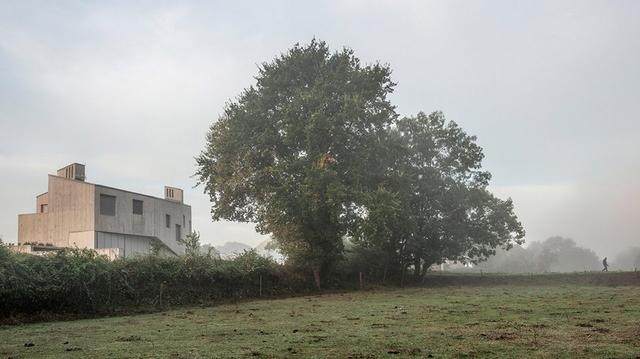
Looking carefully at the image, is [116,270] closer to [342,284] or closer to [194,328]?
[194,328]

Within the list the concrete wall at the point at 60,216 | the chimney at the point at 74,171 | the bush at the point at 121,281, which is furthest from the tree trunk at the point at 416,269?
the chimney at the point at 74,171

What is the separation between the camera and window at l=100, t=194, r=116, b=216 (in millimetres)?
57750

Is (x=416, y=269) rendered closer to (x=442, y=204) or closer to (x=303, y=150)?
(x=442, y=204)

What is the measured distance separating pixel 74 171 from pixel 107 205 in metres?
5.58

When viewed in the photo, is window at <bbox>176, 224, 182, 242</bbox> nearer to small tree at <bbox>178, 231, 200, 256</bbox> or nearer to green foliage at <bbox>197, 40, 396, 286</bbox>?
green foliage at <bbox>197, 40, 396, 286</bbox>

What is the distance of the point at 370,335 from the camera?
16.8 meters

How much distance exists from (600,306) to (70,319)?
26837 millimetres

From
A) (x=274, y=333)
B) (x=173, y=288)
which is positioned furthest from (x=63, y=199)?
(x=274, y=333)

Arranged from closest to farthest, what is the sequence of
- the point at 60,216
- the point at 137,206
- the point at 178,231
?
1. the point at 60,216
2. the point at 137,206
3. the point at 178,231

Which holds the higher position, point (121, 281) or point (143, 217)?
point (143, 217)

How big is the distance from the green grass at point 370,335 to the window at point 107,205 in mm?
34277

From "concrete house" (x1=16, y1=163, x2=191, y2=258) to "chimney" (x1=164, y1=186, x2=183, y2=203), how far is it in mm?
7199

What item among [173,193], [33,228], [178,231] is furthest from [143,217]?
[33,228]

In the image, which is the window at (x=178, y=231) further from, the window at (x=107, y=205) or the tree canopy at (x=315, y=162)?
the tree canopy at (x=315, y=162)
